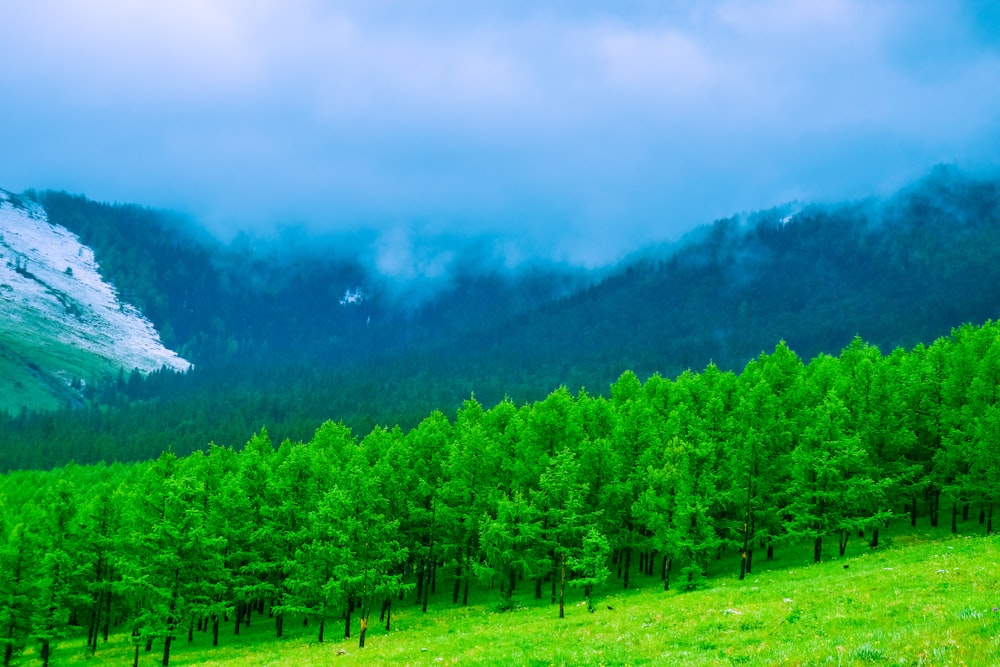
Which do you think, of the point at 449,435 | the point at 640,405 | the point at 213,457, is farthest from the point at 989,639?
the point at 213,457

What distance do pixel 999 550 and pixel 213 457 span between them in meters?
62.9

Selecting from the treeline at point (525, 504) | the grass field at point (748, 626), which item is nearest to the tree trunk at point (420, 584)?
the treeline at point (525, 504)

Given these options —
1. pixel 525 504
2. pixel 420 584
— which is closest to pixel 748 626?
pixel 525 504

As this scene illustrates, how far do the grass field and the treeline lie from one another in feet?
8.66

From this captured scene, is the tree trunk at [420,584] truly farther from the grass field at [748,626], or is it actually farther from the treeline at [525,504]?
the grass field at [748,626]

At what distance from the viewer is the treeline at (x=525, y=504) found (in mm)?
45469

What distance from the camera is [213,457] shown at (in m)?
64.7

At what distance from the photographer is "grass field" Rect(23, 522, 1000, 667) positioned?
16.3m

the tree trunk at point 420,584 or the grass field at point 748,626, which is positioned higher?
the grass field at point 748,626

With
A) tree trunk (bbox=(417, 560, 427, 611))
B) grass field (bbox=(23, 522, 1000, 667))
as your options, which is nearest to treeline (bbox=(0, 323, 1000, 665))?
tree trunk (bbox=(417, 560, 427, 611))

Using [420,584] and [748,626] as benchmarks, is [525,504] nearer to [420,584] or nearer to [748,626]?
[420,584]

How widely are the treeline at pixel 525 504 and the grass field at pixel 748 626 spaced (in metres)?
2.64

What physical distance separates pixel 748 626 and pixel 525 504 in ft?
77.8

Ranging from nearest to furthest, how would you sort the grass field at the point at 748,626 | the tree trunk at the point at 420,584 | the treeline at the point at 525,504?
the grass field at the point at 748,626
the treeline at the point at 525,504
the tree trunk at the point at 420,584
